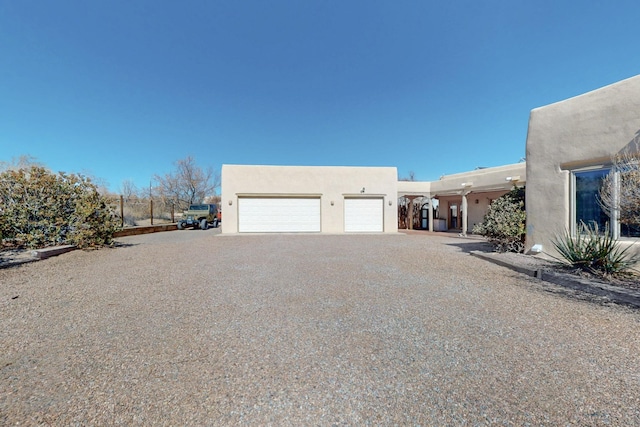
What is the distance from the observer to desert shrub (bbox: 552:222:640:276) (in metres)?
5.85

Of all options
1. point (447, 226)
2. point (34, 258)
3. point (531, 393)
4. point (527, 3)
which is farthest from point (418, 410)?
point (447, 226)

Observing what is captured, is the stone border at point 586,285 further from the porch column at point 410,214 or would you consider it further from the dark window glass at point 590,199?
the porch column at point 410,214

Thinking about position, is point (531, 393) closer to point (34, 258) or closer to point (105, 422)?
point (105, 422)

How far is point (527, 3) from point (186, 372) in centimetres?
1398

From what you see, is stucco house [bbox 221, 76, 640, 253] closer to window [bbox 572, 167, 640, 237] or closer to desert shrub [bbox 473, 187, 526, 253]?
Result: window [bbox 572, 167, 640, 237]

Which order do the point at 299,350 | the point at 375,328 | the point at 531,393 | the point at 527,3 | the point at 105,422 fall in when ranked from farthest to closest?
the point at 527,3 → the point at 375,328 → the point at 299,350 → the point at 531,393 → the point at 105,422

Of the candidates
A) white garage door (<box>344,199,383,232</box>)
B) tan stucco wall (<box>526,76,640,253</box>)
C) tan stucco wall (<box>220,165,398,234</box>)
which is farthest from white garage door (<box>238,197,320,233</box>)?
tan stucco wall (<box>526,76,640,253</box>)

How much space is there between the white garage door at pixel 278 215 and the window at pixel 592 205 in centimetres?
1160

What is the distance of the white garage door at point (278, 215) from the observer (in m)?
16.2

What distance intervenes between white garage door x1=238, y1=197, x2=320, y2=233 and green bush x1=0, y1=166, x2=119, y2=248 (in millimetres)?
6942

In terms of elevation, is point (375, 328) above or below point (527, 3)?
below

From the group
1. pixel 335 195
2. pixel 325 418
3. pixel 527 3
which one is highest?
Answer: pixel 527 3

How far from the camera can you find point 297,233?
1625cm

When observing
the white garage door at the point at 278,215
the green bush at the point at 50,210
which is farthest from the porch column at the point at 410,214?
the green bush at the point at 50,210
